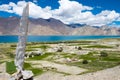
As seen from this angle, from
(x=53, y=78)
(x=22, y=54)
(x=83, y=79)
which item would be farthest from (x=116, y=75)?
(x=22, y=54)

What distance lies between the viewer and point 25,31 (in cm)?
2839

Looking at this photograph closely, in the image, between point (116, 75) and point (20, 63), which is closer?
point (20, 63)

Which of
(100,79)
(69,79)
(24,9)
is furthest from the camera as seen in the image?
(69,79)

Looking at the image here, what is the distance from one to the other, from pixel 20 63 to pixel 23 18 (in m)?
5.14

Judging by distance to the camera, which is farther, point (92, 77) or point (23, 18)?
point (92, 77)

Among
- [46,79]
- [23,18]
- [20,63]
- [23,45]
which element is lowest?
[46,79]

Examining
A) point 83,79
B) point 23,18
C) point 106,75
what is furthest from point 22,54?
point 106,75

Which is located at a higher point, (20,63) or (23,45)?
(23,45)

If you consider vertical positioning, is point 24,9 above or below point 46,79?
above

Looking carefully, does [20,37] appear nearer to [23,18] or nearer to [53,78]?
[23,18]

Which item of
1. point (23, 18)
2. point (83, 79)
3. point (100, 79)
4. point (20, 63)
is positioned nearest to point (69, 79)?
point (83, 79)

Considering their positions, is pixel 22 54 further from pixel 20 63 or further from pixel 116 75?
pixel 116 75

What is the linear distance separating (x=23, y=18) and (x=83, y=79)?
1399cm

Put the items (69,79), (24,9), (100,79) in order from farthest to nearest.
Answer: (69,79) < (100,79) < (24,9)
